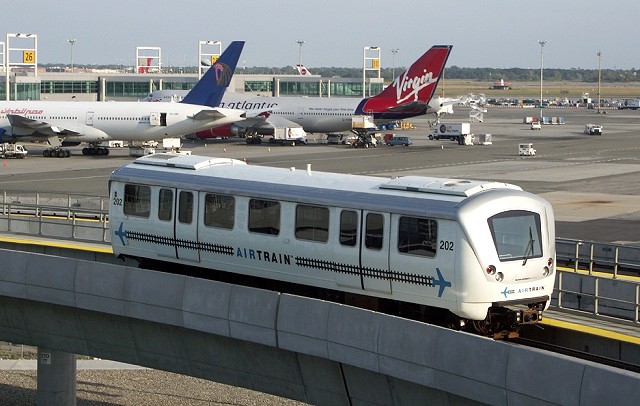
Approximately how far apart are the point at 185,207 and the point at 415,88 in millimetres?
73537

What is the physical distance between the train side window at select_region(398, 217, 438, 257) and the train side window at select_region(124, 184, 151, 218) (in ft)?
23.8

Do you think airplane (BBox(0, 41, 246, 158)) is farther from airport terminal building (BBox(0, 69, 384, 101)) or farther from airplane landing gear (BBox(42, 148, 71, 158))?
airport terminal building (BBox(0, 69, 384, 101))

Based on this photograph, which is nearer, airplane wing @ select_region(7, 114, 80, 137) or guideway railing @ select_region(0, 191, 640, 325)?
guideway railing @ select_region(0, 191, 640, 325)

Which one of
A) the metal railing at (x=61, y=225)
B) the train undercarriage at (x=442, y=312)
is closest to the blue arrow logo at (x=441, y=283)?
the train undercarriage at (x=442, y=312)

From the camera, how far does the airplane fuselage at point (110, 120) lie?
262ft

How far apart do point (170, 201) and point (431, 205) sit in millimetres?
7182

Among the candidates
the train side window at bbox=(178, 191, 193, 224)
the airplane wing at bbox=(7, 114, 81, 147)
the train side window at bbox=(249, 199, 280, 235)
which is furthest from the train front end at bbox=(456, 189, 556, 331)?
the airplane wing at bbox=(7, 114, 81, 147)

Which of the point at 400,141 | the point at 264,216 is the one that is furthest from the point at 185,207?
the point at 400,141

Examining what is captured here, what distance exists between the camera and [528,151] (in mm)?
85000

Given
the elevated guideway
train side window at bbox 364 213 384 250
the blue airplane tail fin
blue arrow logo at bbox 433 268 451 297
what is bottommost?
the elevated guideway

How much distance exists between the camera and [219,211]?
23.9 metres

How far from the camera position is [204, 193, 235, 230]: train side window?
2364 cm

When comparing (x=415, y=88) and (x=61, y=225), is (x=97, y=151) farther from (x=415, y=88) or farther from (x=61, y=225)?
(x=61, y=225)

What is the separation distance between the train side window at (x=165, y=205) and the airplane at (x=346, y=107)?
71133 millimetres
